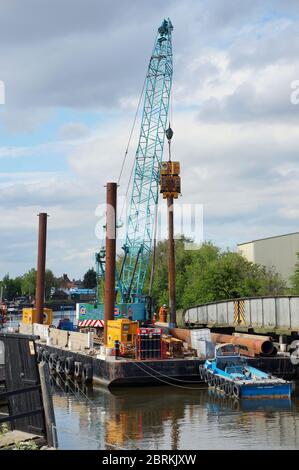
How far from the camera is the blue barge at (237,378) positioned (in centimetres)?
2617

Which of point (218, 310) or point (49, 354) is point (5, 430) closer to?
point (49, 354)

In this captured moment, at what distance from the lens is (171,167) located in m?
49.5

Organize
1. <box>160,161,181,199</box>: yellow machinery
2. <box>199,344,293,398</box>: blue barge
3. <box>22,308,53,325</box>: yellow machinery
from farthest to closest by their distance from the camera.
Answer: <box>22,308,53,325</box>: yellow machinery < <box>160,161,181,199</box>: yellow machinery < <box>199,344,293,398</box>: blue barge

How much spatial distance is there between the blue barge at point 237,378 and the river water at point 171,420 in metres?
0.39

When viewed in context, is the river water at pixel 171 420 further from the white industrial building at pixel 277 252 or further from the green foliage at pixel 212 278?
the white industrial building at pixel 277 252

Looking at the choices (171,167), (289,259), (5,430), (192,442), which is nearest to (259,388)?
(192,442)

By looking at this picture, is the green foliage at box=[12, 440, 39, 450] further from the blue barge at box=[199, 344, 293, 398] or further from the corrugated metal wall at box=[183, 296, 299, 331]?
the corrugated metal wall at box=[183, 296, 299, 331]

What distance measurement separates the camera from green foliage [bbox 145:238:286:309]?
72188mm

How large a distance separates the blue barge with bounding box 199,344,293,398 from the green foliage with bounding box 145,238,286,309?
136 feet

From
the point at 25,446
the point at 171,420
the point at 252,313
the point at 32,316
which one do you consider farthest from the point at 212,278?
the point at 25,446

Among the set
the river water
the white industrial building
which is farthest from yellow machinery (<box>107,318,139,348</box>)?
the white industrial building

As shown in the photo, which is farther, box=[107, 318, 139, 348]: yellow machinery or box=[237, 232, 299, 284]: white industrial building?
box=[237, 232, 299, 284]: white industrial building

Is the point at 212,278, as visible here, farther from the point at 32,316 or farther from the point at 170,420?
the point at 170,420

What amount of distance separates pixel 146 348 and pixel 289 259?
56.8 m
